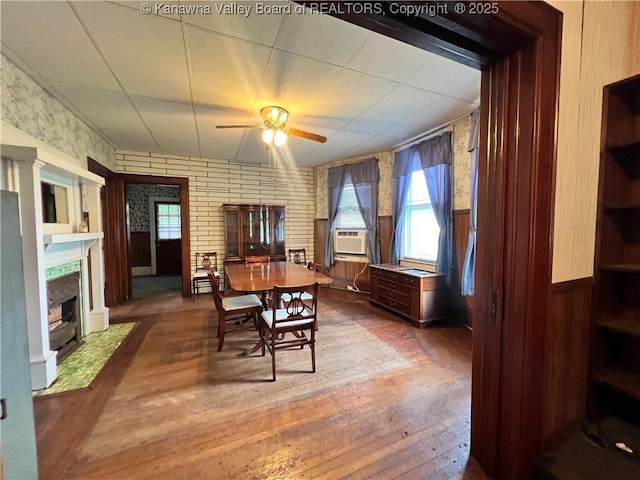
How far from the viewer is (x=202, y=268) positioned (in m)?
5.06

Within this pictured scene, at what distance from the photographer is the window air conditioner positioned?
16.6 feet

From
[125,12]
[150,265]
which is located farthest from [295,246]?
[125,12]

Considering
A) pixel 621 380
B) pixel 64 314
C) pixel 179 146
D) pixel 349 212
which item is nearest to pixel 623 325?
pixel 621 380

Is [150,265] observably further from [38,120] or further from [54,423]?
[54,423]

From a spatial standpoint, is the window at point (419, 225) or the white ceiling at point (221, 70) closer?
the white ceiling at point (221, 70)

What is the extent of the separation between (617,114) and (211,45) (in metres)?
2.48

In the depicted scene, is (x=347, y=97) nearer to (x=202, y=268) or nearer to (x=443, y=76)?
(x=443, y=76)

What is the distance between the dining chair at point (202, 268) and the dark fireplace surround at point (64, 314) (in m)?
1.91

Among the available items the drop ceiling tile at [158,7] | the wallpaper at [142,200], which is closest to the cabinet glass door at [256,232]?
the wallpaper at [142,200]

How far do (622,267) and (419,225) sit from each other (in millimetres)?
2804

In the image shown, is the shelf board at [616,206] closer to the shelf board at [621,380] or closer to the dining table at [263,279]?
the shelf board at [621,380]

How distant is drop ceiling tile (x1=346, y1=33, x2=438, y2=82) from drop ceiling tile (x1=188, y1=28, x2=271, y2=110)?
2.34 ft

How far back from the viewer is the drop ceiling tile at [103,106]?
251 centimetres

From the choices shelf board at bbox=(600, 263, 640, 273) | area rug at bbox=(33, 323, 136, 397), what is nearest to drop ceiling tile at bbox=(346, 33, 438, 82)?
shelf board at bbox=(600, 263, 640, 273)
